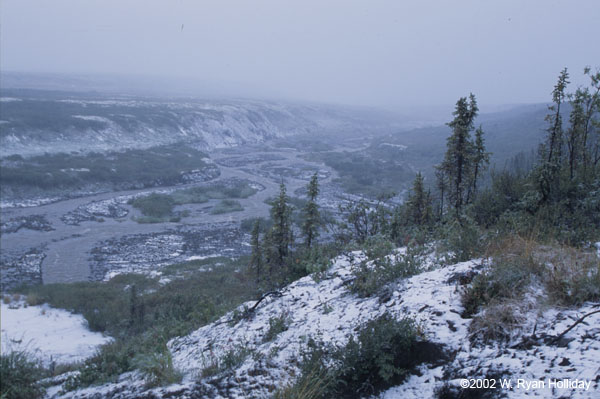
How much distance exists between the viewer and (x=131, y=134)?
61.5 meters

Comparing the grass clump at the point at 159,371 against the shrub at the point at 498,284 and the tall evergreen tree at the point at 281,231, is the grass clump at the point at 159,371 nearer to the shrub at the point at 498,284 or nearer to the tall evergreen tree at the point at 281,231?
the shrub at the point at 498,284

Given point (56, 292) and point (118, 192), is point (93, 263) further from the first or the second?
point (118, 192)

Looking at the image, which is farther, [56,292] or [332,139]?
[332,139]

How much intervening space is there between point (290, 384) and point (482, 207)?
771cm

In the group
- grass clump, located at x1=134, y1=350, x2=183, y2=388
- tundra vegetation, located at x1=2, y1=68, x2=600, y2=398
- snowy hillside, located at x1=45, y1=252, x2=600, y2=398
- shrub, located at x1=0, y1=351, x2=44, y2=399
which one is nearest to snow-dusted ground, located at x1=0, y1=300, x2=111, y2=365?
tundra vegetation, located at x1=2, y1=68, x2=600, y2=398

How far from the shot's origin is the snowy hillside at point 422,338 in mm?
2896

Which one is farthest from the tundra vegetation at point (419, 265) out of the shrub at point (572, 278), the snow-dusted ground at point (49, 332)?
the snow-dusted ground at point (49, 332)

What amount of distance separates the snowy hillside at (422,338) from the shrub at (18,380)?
65 cm

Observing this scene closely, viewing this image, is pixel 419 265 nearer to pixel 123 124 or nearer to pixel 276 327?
pixel 276 327

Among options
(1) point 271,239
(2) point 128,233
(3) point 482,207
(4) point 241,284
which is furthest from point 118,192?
(3) point 482,207

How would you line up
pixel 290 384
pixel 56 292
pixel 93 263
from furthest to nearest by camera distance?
pixel 93 263 → pixel 56 292 → pixel 290 384

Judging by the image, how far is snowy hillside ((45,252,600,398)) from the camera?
2.90 m

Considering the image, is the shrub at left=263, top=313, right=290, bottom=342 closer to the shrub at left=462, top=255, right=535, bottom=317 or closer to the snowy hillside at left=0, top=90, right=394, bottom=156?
the shrub at left=462, top=255, right=535, bottom=317

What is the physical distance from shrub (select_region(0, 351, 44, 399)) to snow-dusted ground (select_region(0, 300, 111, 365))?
6097 millimetres
